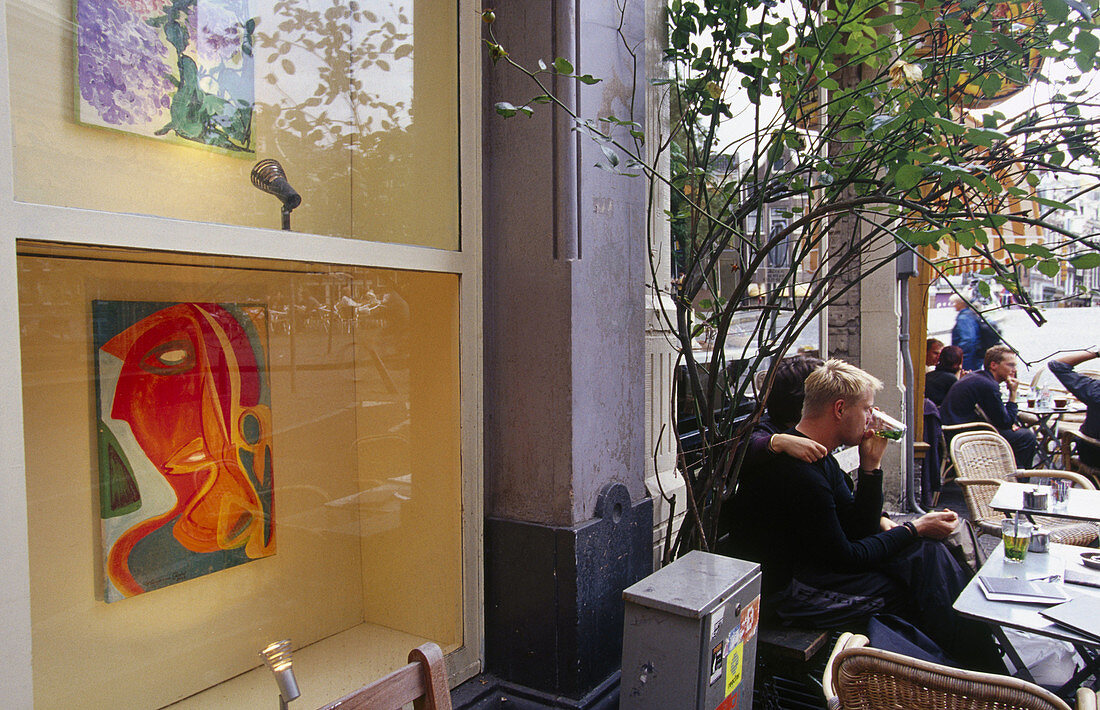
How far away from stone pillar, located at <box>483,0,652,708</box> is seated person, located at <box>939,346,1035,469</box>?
5944 millimetres

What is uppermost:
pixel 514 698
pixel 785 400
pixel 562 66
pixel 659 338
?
pixel 562 66

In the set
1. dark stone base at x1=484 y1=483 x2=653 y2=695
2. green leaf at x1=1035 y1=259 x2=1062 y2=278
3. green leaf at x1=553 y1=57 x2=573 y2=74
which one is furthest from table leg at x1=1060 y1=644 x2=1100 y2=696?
green leaf at x1=553 y1=57 x2=573 y2=74

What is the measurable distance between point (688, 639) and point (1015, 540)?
1866mm

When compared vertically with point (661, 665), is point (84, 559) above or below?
above

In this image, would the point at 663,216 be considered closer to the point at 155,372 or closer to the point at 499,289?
the point at 499,289

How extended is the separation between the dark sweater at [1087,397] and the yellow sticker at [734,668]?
574 cm

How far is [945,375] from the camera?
8414 millimetres

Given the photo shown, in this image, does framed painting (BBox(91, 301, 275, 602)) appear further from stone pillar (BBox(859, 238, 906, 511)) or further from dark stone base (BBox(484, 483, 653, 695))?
stone pillar (BBox(859, 238, 906, 511))

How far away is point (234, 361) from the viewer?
2.54 metres

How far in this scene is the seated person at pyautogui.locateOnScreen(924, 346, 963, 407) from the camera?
8383 millimetres

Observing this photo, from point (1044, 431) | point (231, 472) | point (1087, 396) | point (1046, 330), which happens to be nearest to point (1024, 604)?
point (231, 472)

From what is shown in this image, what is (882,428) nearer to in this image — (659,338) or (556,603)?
(659,338)

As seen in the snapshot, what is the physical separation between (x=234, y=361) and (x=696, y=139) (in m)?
2.80

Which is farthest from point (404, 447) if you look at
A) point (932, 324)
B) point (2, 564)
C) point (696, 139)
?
point (932, 324)
